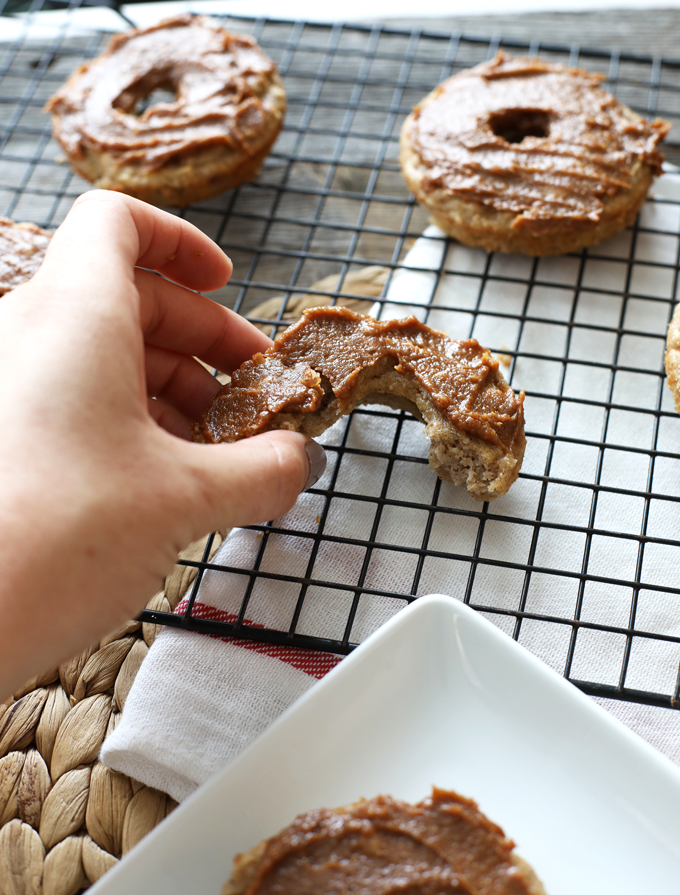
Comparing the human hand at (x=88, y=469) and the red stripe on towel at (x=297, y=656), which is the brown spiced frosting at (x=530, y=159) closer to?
the human hand at (x=88, y=469)

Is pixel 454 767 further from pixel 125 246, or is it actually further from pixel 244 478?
pixel 125 246

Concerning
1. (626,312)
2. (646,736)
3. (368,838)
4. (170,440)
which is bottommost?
(646,736)

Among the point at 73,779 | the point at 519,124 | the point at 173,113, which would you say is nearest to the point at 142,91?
the point at 173,113

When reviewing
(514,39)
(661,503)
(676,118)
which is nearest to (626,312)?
(661,503)

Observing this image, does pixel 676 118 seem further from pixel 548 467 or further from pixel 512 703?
pixel 512 703

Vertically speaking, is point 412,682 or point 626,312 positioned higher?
point 626,312

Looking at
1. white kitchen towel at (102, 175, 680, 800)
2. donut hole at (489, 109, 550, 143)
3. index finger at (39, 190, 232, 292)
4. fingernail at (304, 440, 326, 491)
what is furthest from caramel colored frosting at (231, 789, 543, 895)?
donut hole at (489, 109, 550, 143)
